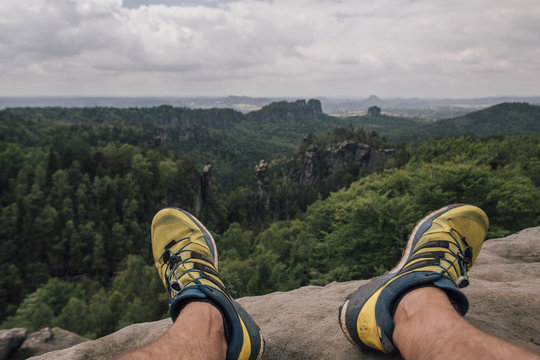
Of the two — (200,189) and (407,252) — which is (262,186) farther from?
(407,252)

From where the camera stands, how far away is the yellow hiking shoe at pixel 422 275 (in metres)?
2.06

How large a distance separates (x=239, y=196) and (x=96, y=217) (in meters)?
38.6

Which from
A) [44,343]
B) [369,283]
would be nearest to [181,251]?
[369,283]

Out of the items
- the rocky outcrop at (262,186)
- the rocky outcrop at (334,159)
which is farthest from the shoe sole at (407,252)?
the rocky outcrop at (334,159)

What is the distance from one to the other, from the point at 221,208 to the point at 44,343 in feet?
237

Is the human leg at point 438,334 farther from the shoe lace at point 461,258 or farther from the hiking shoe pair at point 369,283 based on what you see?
the shoe lace at point 461,258

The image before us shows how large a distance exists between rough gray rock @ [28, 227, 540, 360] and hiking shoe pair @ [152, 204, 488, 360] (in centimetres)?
34

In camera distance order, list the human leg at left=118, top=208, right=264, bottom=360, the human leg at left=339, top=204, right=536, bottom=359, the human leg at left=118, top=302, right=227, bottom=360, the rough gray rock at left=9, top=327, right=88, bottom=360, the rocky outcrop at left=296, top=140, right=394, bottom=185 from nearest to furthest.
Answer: the human leg at left=339, top=204, right=536, bottom=359, the human leg at left=118, top=302, right=227, bottom=360, the human leg at left=118, top=208, right=264, bottom=360, the rough gray rock at left=9, top=327, right=88, bottom=360, the rocky outcrop at left=296, top=140, right=394, bottom=185

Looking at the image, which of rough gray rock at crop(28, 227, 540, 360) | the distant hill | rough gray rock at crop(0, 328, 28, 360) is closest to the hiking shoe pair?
rough gray rock at crop(28, 227, 540, 360)

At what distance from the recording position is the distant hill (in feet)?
521

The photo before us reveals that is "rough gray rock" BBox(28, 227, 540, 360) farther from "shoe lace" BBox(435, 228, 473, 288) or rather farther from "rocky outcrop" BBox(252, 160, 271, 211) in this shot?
"rocky outcrop" BBox(252, 160, 271, 211)

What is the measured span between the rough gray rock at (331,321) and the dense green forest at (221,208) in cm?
451

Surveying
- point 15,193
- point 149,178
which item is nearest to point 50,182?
point 15,193

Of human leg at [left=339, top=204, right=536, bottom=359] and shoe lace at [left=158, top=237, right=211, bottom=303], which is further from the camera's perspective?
shoe lace at [left=158, top=237, right=211, bottom=303]
